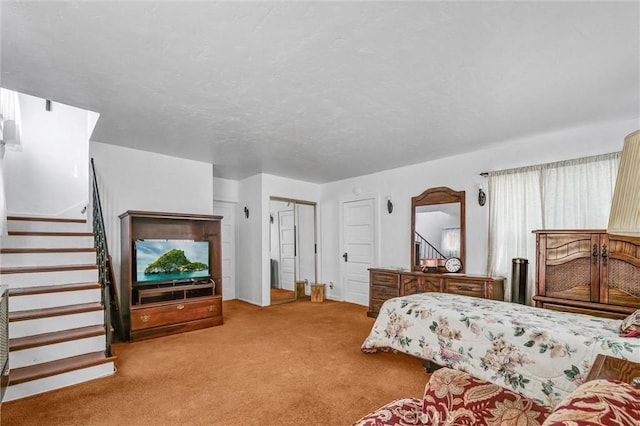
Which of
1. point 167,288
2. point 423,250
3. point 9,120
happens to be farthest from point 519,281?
point 9,120

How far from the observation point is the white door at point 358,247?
5734 millimetres

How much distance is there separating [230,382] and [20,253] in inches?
102

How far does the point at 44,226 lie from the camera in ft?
13.0

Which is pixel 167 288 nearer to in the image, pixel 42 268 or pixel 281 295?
pixel 42 268

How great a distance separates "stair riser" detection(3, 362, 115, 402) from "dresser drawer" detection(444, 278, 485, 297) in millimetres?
3864

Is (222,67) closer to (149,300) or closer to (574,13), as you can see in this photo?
(574,13)

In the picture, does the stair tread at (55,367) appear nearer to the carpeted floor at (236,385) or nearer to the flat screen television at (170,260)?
the carpeted floor at (236,385)

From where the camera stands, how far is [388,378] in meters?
2.69

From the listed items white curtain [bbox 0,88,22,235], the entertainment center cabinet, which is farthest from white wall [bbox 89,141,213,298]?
white curtain [bbox 0,88,22,235]

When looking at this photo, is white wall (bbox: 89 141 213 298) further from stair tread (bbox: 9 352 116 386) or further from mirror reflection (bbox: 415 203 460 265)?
mirror reflection (bbox: 415 203 460 265)

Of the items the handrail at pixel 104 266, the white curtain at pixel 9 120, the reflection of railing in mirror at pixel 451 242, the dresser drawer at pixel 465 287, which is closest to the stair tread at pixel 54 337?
the handrail at pixel 104 266

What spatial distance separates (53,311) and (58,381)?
65cm

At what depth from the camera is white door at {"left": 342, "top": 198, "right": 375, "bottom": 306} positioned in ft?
18.8

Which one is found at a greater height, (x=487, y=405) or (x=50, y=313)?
(x=487, y=405)
